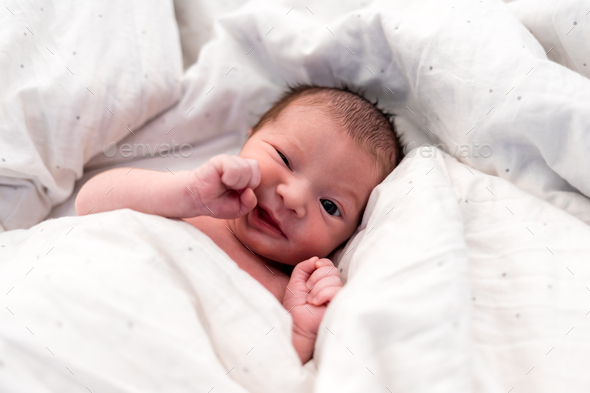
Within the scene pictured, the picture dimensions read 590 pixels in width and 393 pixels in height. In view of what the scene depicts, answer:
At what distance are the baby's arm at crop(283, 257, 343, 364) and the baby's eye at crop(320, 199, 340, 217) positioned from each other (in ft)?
0.44

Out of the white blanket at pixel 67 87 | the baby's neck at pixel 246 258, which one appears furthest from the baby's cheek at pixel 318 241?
the white blanket at pixel 67 87

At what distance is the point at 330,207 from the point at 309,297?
25 centimetres

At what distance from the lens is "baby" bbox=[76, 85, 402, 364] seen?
849mm

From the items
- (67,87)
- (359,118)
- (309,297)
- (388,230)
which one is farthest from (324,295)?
(67,87)

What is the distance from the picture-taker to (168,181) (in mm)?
871

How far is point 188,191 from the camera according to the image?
0.85 metres

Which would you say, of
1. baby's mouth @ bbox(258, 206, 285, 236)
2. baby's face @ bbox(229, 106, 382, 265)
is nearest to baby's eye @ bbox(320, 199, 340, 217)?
baby's face @ bbox(229, 106, 382, 265)

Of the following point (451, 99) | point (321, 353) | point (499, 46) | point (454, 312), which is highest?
point (499, 46)

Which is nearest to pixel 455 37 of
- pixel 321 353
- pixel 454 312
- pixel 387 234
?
pixel 387 234

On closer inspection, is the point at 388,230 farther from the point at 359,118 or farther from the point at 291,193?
the point at 359,118

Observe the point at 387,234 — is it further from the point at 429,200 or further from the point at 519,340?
the point at 519,340

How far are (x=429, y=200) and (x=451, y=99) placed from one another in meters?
0.34

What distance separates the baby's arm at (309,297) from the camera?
811 millimetres

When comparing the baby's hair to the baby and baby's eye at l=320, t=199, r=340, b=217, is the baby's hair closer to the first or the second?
the baby
